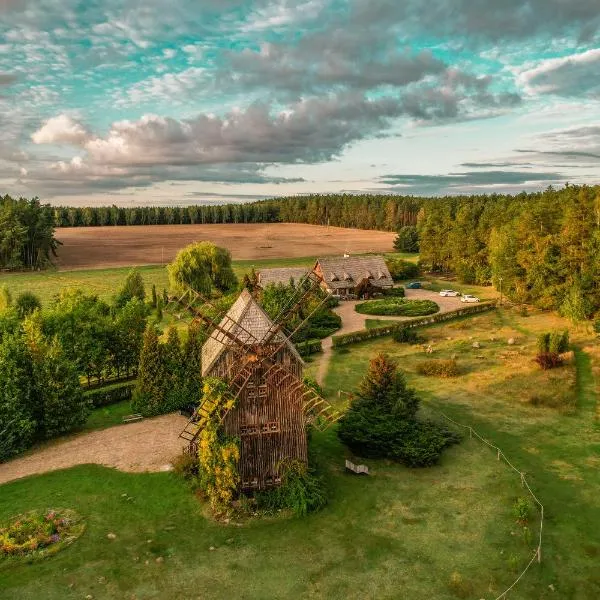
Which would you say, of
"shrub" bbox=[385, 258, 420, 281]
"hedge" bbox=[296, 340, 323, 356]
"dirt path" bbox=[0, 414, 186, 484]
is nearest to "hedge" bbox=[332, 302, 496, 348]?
"hedge" bbox=[296, 340, 323, 356]

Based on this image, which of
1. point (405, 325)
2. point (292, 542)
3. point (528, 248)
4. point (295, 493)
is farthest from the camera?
point (528, 248)

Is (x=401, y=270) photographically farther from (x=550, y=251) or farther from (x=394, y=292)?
(x=550, y=251)

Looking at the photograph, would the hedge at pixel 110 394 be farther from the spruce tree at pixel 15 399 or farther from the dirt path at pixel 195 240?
the dirt path at pixel 195 240

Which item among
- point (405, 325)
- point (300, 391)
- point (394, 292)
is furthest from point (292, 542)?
point (394, 292)

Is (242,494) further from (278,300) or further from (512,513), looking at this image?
(278,300)

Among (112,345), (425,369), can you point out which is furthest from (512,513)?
(112,345)

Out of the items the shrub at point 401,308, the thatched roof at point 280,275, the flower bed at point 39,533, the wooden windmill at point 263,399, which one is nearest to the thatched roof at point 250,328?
the wooden windmill at point 263,399

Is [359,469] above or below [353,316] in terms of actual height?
below
